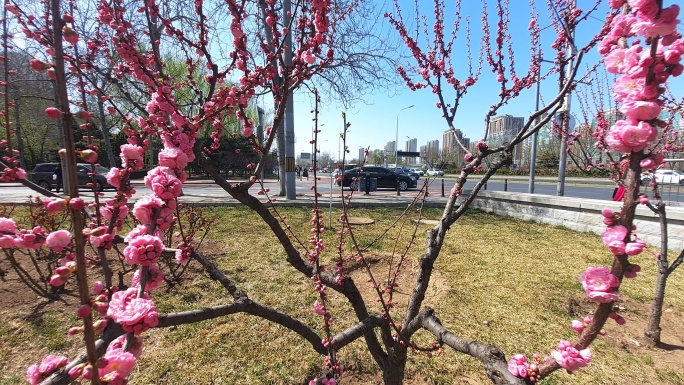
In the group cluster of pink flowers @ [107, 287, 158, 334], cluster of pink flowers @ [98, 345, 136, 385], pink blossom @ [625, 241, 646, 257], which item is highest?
pink blossom @ [625, 241, 646, 257]

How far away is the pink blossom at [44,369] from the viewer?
0.65 metres

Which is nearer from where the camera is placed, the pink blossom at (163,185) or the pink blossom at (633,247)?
the pink blossom at (633,247)

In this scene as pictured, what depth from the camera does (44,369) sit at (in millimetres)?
662

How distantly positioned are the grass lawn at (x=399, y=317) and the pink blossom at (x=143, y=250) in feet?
6.04

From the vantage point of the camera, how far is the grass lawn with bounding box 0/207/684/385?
2354mm

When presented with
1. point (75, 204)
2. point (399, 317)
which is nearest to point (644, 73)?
point (75, 204)

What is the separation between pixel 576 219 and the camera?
680 centimetres

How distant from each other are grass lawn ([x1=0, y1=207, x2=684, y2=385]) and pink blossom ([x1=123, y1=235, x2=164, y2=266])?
6.04 ft

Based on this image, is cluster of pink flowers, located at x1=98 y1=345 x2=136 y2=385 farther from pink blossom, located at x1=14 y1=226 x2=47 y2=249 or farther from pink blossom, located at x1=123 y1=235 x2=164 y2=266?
pink blossom, located at x1=14 y1=226 x2=47 y2=249

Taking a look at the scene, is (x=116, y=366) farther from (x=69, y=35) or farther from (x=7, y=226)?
(x=69, y=35)

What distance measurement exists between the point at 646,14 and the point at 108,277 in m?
1.69

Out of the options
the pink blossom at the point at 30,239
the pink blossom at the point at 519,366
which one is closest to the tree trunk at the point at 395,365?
the pink blossom at the point at 519,366

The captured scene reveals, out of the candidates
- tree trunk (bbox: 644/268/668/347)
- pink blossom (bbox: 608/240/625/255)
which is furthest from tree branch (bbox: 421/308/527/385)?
tree trunk (bbox: 644/268/668/347)

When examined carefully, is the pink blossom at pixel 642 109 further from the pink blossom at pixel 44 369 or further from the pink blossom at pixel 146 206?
the pink blossom at pixel 44 369
